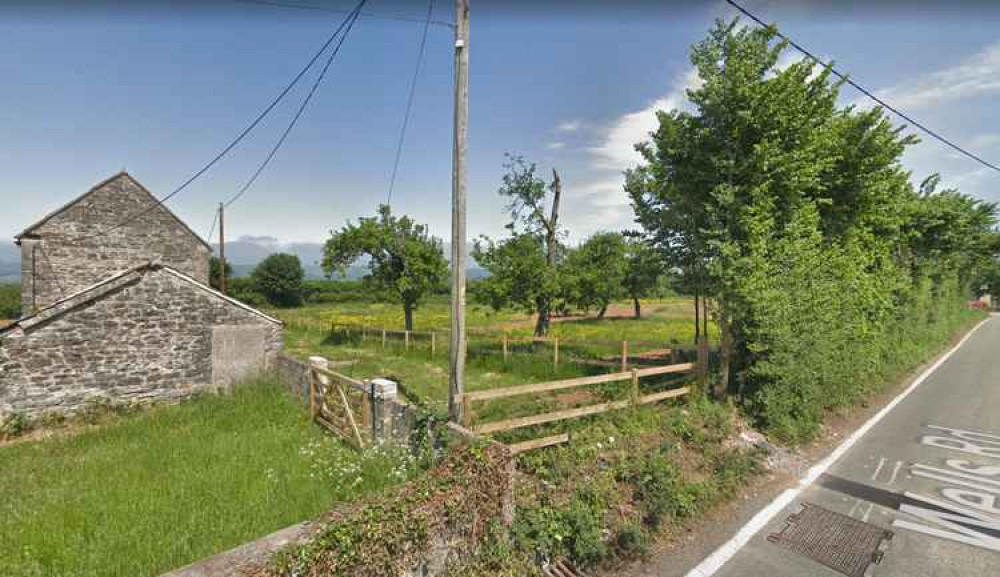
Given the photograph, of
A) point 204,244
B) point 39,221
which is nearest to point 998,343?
point 204,244

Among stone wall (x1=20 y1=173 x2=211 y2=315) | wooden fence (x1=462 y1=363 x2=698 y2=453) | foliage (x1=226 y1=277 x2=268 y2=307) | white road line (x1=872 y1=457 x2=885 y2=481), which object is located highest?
stone wall (x1=20 y1=173 x2=211 y2=315)

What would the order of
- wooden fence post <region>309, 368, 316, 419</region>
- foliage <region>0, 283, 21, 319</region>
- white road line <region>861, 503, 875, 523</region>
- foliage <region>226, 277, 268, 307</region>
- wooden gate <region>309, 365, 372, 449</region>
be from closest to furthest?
white road line <region>861, 503, 875, 523</region>
wooden gate <region>309, 365, 372, 449</region>
wooden fence post <region>309, 368, 316, 419</region>
foliage <region>0, 283, 21, 319</region>
foliage <region>226, 277, 268, 307</region>

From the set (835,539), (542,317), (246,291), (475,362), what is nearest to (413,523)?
(835,539)

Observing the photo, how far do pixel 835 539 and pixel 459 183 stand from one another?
642 cm

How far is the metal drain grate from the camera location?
4.26 metres

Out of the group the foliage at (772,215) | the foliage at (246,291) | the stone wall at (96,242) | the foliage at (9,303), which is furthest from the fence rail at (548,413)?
the foliage at (246,291)

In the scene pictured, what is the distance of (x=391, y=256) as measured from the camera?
22.6 metres

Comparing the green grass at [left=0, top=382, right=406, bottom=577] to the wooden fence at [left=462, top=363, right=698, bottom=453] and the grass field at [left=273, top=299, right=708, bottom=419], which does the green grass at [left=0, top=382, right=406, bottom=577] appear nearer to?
the wooden fence at [left=462, top=363, right=698, bottom=453]

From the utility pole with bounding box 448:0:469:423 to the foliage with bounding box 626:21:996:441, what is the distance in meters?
5.28

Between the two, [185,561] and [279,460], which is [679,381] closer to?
[279,460]

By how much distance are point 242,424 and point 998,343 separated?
32.4 m

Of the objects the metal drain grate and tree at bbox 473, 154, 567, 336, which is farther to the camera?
tree at bbox 473, 154, 567, 336

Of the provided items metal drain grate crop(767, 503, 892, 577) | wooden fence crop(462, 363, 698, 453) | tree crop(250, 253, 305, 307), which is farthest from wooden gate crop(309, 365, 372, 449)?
tree crop(250, 253, 305, 307)

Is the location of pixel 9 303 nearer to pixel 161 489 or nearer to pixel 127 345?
pixel 127 345
